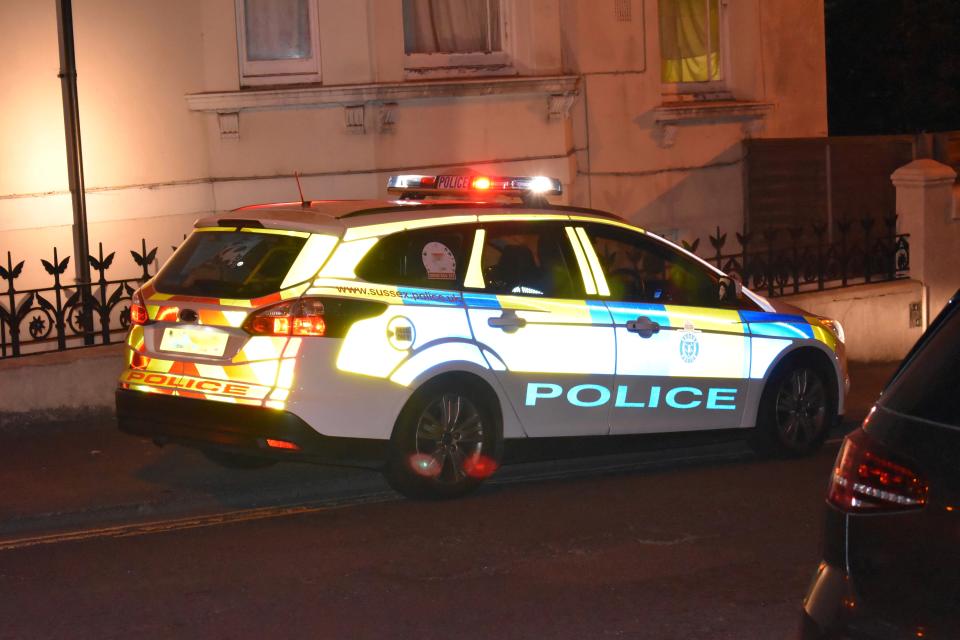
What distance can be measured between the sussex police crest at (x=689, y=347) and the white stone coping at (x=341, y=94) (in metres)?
5.09

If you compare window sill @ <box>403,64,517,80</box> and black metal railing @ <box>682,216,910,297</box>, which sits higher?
window sill @ <box>403,64,517,80</box>

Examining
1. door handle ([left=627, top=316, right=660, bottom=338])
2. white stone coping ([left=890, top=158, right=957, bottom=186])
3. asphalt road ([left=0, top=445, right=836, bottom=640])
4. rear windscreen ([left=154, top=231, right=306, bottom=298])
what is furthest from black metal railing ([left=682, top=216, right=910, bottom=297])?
rear windscreen ([left=154, top=231, right=306, bottom=298])

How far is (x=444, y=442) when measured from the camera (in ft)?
25.6

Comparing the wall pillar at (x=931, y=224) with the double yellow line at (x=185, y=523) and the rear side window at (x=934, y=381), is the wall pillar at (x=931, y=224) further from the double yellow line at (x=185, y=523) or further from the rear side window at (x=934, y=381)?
the rear side window at (x=934, y=381)

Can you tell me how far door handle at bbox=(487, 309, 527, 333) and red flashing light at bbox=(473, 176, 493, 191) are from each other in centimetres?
86

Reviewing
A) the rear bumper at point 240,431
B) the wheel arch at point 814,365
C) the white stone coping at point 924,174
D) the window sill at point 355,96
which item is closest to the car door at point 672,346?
the wheel arch at point 814,365

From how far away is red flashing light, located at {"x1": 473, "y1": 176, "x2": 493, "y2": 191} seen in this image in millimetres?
8422

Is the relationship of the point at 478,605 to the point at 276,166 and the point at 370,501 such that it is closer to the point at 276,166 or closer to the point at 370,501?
the point at 370,501

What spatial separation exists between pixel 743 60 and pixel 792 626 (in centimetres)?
1140

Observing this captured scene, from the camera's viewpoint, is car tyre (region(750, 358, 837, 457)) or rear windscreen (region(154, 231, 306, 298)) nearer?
rear windscreen (region(154, 231, 306, 298))

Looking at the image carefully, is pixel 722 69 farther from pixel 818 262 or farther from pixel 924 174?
pixel 818 262

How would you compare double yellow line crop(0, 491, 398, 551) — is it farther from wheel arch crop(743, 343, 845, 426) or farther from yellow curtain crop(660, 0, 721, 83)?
yellow curtain crop(660, 0, 721, 83)

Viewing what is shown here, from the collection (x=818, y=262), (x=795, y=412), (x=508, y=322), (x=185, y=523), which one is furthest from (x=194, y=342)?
(x=818, y=262)

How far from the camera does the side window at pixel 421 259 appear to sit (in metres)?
7.55
